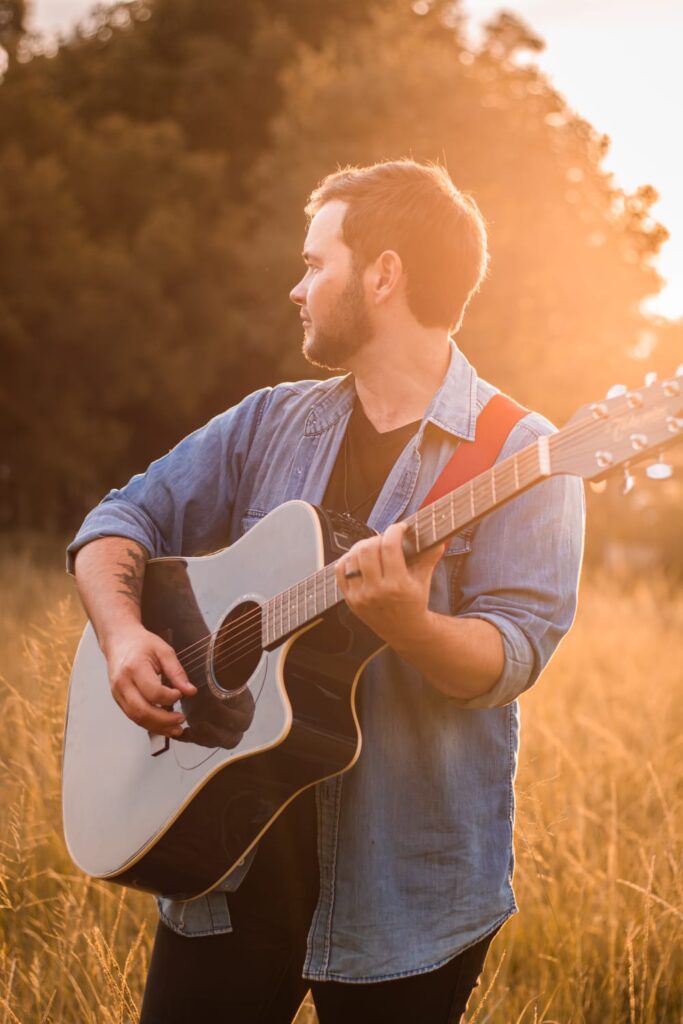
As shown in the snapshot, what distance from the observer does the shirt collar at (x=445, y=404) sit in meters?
1.99

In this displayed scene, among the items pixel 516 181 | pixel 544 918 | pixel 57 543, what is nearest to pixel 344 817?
pixel 544 918

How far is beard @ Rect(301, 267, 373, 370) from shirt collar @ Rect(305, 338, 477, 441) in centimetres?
10

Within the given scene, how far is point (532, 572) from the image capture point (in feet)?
5.89

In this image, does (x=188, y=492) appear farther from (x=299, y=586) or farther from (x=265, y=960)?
(x=265, y=960)

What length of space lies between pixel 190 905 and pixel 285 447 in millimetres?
957

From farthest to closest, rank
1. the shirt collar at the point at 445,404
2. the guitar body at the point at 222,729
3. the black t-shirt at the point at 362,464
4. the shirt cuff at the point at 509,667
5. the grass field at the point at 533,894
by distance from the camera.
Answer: the grass field at the point at 533,894 < the black t-shirt at the point at 362,464 < the shirt collar at the point at 445,404 < the guitar body at the point at 222,729 < the shirt cuff at the point at 509,667

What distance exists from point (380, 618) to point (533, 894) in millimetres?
1962

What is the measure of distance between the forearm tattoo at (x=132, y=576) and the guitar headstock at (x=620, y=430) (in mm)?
1064

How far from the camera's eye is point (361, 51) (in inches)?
531

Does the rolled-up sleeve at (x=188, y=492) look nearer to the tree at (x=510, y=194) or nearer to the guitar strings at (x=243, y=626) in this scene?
the guitar strings at (x=243, y=626)

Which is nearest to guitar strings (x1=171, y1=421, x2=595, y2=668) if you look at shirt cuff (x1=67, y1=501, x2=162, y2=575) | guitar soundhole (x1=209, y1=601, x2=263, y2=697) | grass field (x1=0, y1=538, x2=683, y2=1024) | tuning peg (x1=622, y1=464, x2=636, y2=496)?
guitar soundhole (x1=209, y1=601, x2=263, y2=697)

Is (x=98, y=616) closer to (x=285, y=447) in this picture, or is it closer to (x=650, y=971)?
(x=285, y=447)

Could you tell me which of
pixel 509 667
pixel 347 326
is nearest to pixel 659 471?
pixel 509 667

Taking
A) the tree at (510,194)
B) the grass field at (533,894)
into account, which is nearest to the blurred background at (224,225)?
the tree at (510,194)
